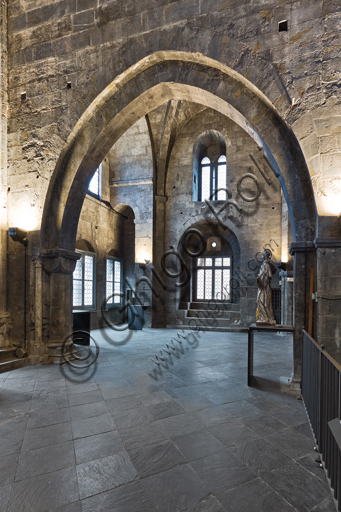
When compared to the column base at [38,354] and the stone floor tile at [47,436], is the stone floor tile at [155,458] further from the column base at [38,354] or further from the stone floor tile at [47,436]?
the column base at [38,354]

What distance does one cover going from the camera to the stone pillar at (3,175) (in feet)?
22.2

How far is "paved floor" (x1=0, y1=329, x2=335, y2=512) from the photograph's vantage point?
2.45m

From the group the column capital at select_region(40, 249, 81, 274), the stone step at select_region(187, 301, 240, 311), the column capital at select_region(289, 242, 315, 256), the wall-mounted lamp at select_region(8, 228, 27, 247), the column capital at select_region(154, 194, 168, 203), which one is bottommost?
the stone step at select_region(187, 301, 240, 311)

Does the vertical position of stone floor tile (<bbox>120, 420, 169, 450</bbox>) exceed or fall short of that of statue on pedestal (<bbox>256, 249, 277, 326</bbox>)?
it falls short

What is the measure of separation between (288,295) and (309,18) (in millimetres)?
7449

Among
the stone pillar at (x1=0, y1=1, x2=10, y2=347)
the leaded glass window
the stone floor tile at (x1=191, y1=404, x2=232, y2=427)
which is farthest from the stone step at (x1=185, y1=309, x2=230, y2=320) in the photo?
the stone floor tile at (x1=191, y1=404, x2=232, y2=427)

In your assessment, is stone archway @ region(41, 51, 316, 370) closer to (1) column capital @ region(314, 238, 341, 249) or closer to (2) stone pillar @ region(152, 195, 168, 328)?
(1) column capital @ region(314, 238, 341, 249)

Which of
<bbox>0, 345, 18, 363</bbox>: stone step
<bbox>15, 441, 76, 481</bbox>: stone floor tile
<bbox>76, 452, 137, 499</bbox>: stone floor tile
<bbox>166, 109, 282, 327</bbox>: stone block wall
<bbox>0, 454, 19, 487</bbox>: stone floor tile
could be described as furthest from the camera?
<bbox>166, 109, 282, 327</bbox>: stone block wall

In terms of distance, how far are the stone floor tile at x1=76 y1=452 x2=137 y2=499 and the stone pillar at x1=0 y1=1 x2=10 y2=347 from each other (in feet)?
15.3

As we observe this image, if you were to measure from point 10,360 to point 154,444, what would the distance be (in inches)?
171

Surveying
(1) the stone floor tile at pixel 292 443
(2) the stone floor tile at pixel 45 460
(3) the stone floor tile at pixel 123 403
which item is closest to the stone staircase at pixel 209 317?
(3) the stone floor tile at pixel 123 403

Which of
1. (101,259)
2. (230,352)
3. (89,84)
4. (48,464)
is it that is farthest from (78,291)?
(48,464)

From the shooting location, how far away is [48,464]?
2.89 meters

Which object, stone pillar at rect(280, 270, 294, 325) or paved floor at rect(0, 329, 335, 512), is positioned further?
stone pillar at rect(280, 270, 294, 325)
